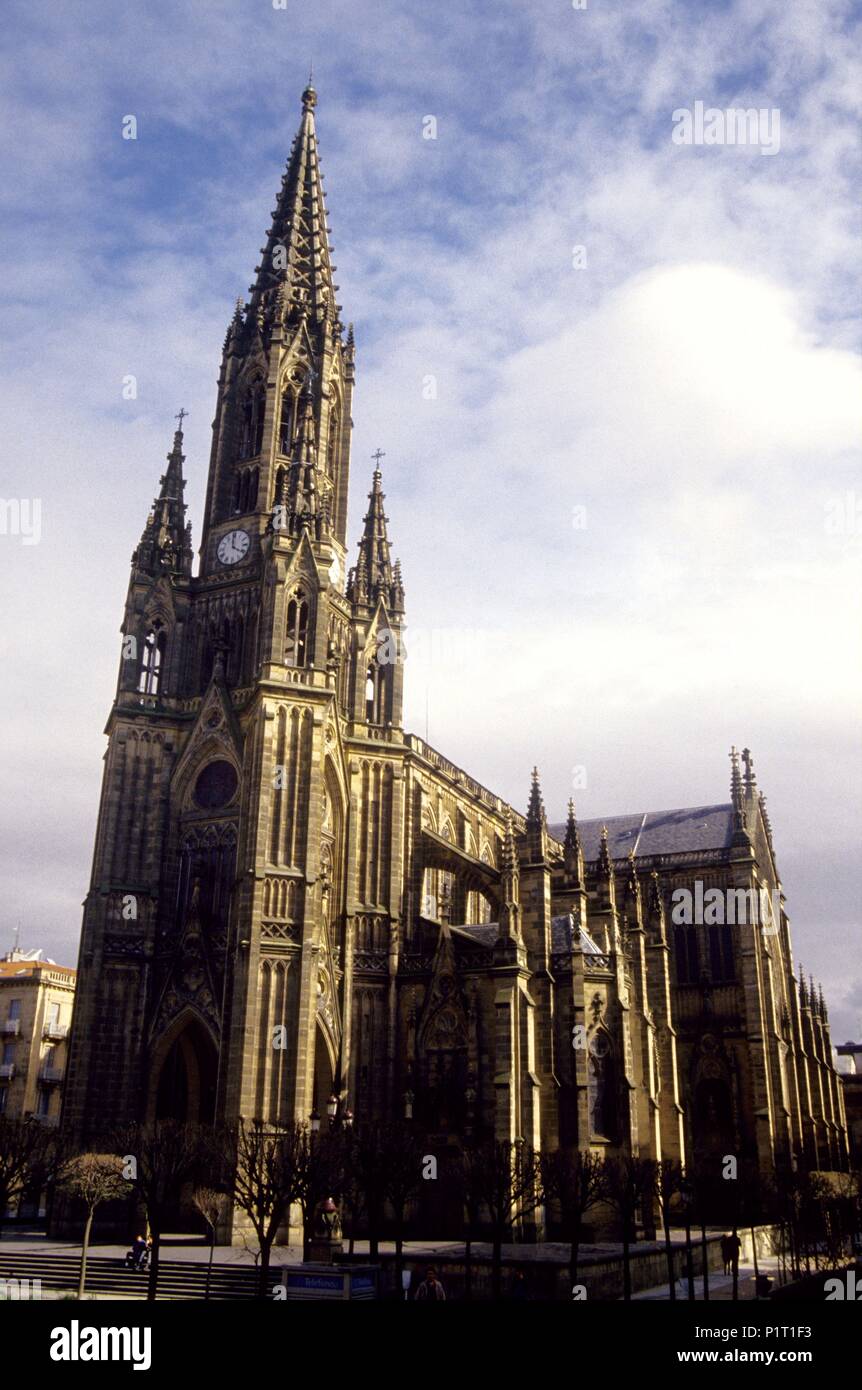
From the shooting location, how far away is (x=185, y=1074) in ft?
145

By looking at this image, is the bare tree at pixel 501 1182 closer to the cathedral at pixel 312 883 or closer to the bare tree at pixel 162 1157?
the cathedral at pixel 312 883

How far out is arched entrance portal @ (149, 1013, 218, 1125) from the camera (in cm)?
4359

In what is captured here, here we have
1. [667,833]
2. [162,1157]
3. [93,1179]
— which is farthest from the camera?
[667,833]

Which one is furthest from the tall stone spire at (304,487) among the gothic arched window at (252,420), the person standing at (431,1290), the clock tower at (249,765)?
the person standing at (431,1290)

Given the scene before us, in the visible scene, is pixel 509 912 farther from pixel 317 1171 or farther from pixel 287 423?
pixel 287 423

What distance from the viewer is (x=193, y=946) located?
44469mm

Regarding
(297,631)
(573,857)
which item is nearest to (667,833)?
(573,857)

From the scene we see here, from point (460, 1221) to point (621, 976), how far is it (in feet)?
35.7

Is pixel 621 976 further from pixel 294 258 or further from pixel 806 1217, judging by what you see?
pixel 294 258

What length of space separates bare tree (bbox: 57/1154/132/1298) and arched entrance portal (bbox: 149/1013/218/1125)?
4.63m

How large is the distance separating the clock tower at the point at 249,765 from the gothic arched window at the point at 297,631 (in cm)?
8

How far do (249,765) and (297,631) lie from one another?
20.2ft

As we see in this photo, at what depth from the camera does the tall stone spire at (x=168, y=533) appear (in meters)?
51.8
